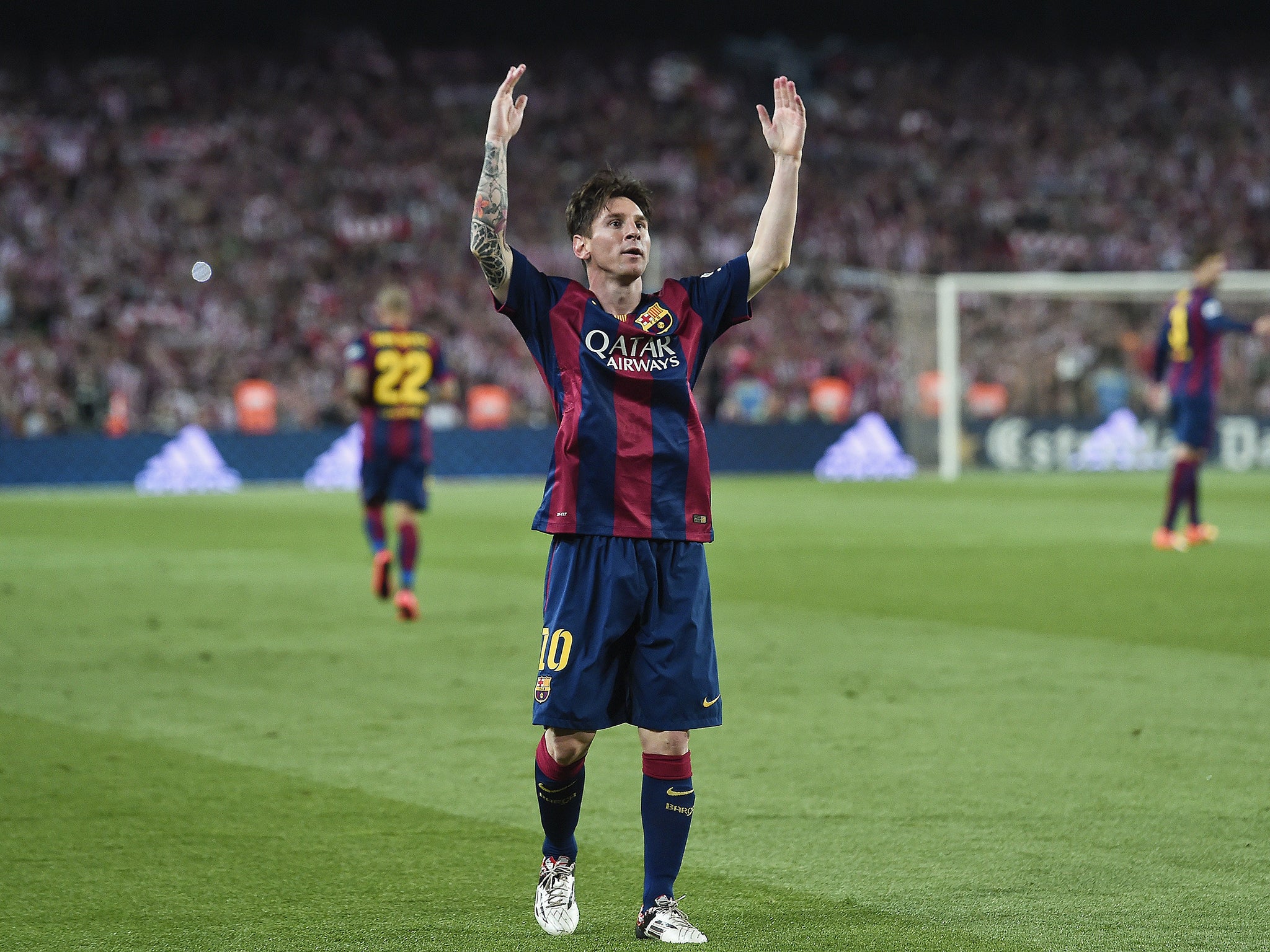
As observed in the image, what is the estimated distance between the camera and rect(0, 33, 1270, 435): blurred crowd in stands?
2897 centimetres

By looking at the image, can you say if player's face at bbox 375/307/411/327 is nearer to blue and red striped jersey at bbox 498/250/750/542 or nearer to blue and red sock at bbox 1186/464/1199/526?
blue and red striped jersey at bbox 498/250/750/542

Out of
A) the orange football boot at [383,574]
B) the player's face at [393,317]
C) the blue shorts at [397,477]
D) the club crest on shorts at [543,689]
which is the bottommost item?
the orange football boot at [383,574]

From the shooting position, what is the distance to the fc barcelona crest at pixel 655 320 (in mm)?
4031

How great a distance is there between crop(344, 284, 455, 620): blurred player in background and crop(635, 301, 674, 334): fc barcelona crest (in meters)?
6.49

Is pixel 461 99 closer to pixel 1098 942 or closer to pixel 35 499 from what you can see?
pixel 35 499

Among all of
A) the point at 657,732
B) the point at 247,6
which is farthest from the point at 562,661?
the point at 247,6

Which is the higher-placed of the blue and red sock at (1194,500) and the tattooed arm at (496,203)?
the tattooed arm at (496,203)

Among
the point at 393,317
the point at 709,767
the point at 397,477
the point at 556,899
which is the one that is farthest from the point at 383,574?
the point at 556,899

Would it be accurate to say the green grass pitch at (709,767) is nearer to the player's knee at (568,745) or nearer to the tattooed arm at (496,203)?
the player's knee at (568,745)

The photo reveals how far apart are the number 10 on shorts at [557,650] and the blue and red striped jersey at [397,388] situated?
260 inches

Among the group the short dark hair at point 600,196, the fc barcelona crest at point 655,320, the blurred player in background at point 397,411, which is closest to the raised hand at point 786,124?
the short dark hair at point 600,196

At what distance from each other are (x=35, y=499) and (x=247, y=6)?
66.0ft

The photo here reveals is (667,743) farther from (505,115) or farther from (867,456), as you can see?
(867,456)

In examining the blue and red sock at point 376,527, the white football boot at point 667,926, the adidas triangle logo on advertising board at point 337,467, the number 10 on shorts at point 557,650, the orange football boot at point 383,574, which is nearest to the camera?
the white football boot at point 667,926
